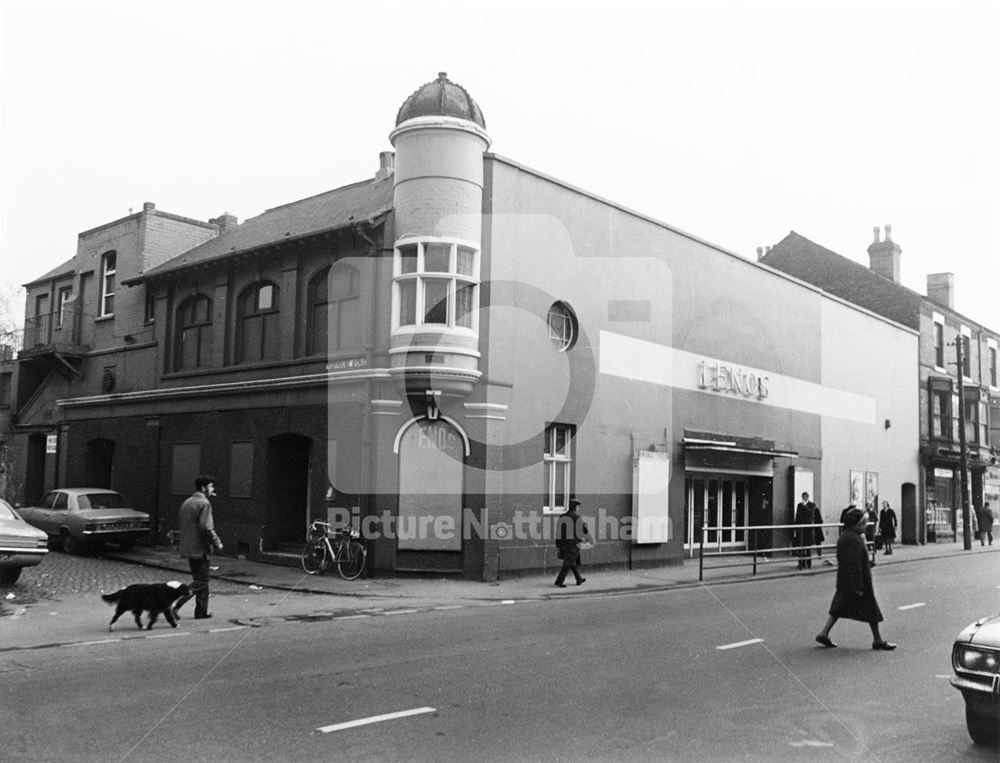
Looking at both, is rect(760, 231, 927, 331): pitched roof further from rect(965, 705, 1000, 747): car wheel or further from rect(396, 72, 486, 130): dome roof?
rect(965, 705, 1000, 747): car wheel

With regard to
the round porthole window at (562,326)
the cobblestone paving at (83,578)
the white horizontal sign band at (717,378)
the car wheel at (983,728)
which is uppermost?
the round porthole window at (562,326)

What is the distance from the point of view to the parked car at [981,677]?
5.86 meters

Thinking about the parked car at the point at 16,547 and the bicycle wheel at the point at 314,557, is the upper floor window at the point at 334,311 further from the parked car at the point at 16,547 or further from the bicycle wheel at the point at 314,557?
the parked car at the point at 16,547

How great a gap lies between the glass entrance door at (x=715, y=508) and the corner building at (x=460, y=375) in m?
0.07

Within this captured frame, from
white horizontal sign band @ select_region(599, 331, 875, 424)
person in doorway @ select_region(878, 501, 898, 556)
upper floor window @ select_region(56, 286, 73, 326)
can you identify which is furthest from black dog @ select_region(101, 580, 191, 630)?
person in doorway @ select_region(878, 501, 898, 556)

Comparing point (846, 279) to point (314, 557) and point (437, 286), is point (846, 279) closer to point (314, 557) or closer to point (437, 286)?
point (437, 286)

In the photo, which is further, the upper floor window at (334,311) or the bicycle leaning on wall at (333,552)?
the upper floor window at (334,311)

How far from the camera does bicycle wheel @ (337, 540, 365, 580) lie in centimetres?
1722

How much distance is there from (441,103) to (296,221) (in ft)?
21.4

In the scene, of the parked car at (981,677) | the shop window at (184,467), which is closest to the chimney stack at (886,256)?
the shop window at (184,467)

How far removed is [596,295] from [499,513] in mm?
5781

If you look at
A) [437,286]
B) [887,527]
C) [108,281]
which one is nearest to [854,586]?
[437,286]

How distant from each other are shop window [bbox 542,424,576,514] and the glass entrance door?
516 cm

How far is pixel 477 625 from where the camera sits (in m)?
11.9
